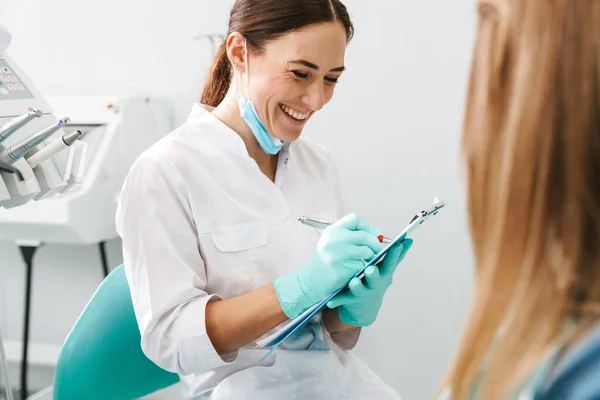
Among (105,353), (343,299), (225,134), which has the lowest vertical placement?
(105,353)

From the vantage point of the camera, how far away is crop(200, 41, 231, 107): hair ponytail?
1362 mm

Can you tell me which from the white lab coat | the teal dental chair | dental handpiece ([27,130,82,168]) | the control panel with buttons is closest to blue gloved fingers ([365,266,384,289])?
the white lab coat

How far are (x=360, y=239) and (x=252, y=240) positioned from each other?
210 mm

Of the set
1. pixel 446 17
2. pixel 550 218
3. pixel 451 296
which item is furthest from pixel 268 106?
pixel 451 296

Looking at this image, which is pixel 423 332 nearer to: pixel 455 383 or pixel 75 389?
pixel 75 389

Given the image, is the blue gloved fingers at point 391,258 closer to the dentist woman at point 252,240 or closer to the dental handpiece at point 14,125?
the dentist woman at point 252,240

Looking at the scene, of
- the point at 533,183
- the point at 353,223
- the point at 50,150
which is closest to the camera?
the point at 533,183

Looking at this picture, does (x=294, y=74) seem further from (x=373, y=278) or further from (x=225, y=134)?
(x=373, y=278)

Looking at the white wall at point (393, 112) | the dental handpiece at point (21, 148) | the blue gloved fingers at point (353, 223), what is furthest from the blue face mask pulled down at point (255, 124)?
the white wall at point (393, 112)

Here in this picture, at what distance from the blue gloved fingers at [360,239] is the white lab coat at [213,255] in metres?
0.17

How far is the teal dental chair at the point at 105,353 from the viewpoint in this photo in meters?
1.15

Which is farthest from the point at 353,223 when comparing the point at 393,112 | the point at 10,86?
the point at 393,112

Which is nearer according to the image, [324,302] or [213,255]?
[324,302]

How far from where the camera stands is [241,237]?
3.81 ft
